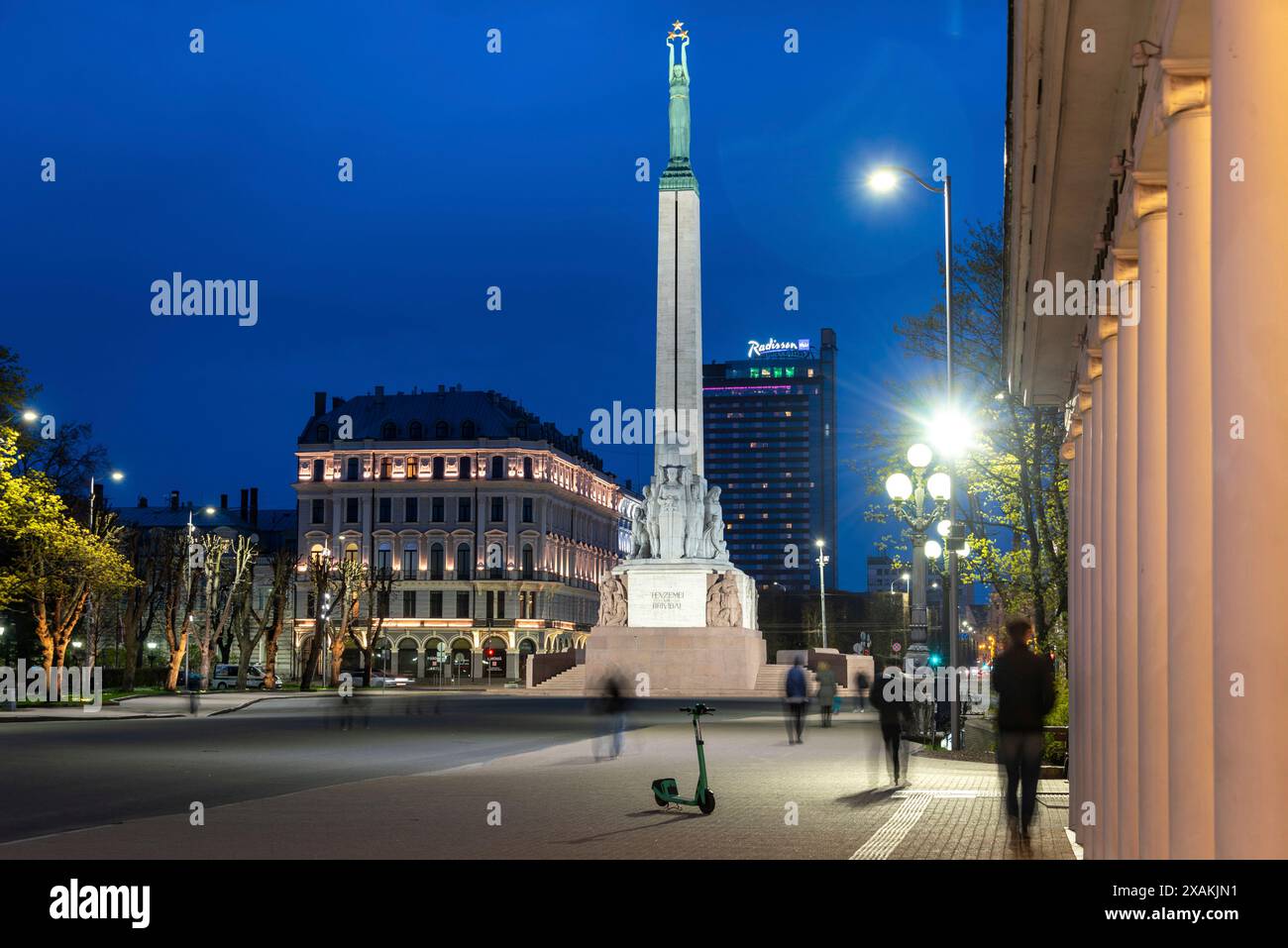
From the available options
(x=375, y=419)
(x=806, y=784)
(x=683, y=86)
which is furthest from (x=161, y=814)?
(x=375, y=419)

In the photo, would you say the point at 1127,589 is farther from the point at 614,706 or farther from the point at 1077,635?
the point at 614,706

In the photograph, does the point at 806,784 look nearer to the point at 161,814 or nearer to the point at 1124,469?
the point at 161,814

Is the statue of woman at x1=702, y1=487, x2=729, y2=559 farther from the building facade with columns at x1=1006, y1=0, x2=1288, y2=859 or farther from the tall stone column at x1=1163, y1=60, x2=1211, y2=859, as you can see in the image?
the tall stone column at x1=1163, y1=60, x2=1211, y2=859

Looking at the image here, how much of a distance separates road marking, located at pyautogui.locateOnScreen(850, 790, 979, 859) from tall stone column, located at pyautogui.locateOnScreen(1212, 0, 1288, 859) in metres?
8.91

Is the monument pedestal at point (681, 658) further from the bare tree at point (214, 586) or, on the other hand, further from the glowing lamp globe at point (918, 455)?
the glowing lamp globe at point (918, 455)

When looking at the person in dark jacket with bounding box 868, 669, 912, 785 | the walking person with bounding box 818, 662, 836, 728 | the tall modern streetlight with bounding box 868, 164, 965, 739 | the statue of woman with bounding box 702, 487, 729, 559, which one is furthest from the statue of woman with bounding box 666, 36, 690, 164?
the person in dark jacket with bounding box 868, 669, 912, 785

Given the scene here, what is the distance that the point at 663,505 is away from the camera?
236ft

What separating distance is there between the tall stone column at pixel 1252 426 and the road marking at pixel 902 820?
8.91 m

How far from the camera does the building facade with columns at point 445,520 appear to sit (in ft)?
429

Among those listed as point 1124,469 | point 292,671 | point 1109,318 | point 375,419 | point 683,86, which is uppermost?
point 683,86

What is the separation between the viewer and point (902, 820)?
60.5 feet

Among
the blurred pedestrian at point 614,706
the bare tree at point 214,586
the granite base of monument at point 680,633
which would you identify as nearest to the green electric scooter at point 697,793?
the blurred pedestrian at point 614,706

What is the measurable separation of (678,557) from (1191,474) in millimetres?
65227
